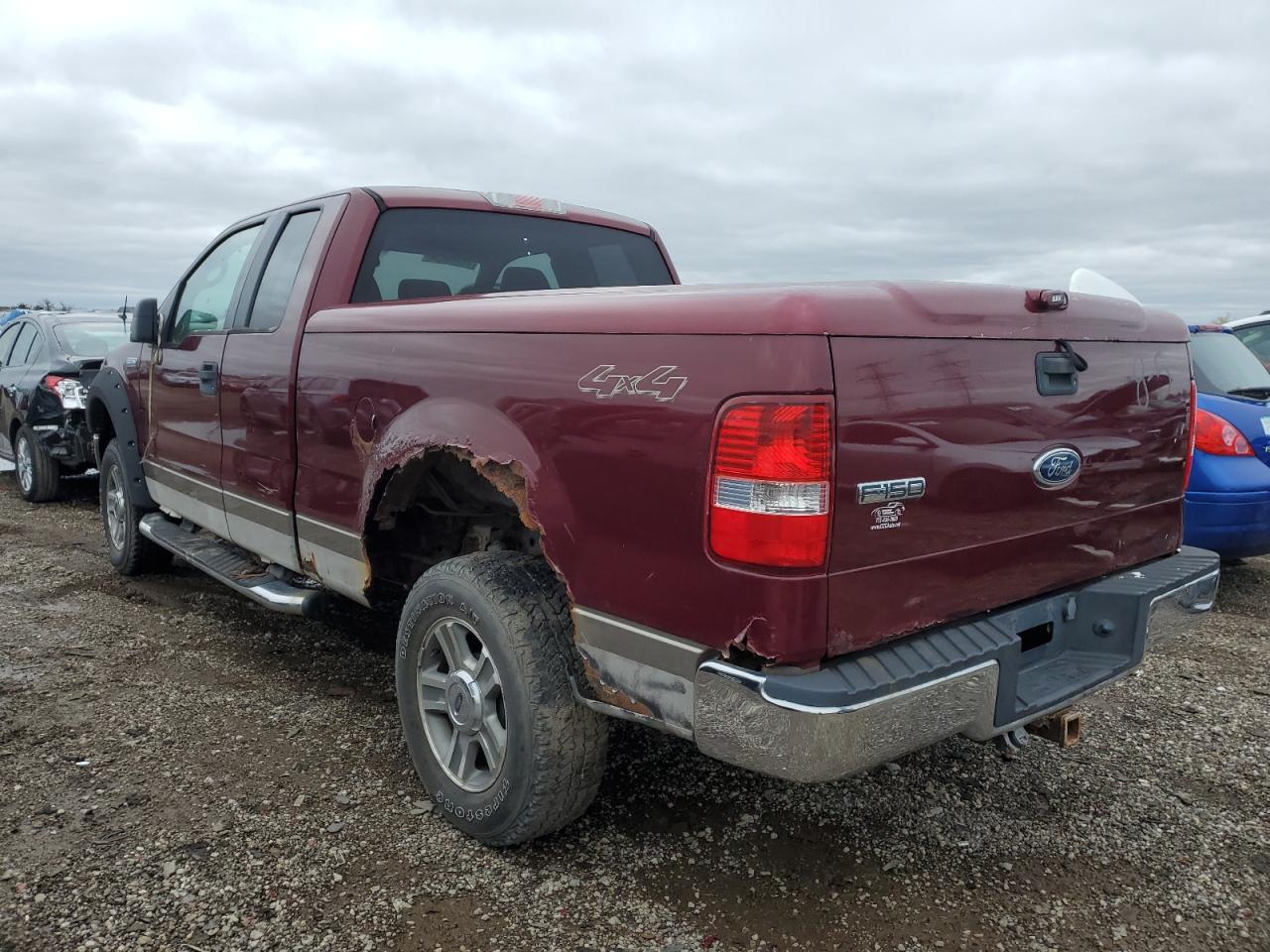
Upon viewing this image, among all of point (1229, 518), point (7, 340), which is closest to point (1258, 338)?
point (1229, 518)

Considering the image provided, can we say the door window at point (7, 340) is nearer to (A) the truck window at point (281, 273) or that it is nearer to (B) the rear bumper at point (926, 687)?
(A) the truck window at point (281, 273)

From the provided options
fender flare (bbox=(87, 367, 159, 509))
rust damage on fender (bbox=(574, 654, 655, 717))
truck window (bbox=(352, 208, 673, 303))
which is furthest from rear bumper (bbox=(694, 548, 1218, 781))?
fender flare (bbox=(87, 367, 159, 509))

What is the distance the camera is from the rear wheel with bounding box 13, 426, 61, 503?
26.7 ft

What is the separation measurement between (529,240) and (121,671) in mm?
2553

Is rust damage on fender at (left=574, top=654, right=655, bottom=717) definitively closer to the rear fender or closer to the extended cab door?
the rear fender

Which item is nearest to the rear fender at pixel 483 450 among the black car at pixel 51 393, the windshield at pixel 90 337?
the black car at pixel 51 393

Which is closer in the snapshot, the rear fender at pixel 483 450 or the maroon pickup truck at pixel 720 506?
the maroon pickup truck at pixel 720 506

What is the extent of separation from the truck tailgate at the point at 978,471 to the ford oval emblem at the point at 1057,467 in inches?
0.7

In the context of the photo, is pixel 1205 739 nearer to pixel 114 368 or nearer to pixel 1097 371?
pixel 1097 371

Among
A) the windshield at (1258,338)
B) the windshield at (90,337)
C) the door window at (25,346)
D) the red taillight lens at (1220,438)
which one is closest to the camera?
the red taillight lens at (1220,438)

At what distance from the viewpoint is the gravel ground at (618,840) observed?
2375 mm

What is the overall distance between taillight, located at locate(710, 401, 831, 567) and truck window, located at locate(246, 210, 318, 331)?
7.62 ft

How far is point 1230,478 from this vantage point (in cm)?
492

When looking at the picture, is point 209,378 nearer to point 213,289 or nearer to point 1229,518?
point 213,289
